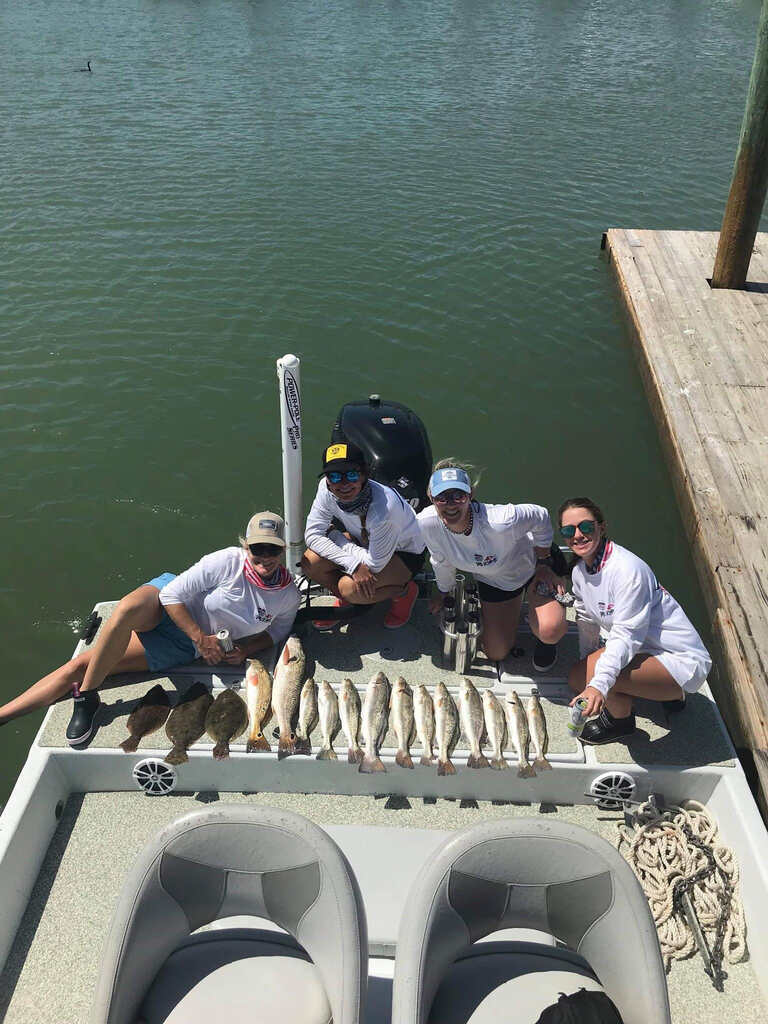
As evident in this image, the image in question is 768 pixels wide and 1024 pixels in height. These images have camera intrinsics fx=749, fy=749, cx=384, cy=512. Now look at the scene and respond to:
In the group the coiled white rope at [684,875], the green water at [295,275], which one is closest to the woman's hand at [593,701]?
the coiled white rope at [684,875]

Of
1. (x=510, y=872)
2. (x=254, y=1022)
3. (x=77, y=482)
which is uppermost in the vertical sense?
(x=510, y=872)

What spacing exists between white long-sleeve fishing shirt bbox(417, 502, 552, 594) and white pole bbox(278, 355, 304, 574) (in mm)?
952

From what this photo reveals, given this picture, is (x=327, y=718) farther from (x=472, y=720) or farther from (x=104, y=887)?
(x=104, y=887)

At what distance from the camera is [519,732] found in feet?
15.3

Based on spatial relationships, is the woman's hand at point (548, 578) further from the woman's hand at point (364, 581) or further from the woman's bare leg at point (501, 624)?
the woman's hand at point (364, 581)

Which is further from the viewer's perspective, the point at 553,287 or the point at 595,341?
the point at 553,287

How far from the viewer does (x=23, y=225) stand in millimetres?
13516

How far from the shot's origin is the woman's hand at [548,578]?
5.19 metres

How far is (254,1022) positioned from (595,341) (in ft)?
34.8

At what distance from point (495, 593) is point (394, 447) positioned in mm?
1838

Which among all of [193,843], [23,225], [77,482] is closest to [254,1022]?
[193,843]

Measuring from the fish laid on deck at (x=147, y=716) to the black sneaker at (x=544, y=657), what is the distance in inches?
98.6

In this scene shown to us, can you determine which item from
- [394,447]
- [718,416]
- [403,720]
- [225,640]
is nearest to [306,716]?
[403,720]

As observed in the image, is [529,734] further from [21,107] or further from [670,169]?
[21,107]
